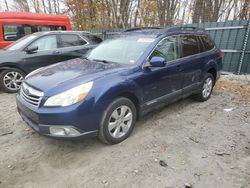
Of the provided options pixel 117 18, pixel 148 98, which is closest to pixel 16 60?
pixel 148 98

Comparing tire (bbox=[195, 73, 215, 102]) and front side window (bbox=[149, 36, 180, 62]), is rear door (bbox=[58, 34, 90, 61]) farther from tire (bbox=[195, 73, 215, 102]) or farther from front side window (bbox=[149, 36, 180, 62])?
tire (bbox=[195, 73, 215, 102])

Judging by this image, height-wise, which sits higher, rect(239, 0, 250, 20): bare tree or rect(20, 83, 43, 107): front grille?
rect(239, 0, 250, 20): bare tree

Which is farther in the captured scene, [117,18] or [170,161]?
[117,18]

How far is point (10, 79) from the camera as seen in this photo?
586 cm

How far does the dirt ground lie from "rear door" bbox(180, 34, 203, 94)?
69 cm

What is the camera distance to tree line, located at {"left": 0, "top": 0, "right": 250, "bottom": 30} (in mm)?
14875

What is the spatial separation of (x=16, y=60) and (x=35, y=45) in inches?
27.5

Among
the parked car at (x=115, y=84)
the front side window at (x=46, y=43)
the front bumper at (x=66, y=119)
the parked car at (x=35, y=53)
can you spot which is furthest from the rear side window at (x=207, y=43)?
the front side window at (x=46, y=43)

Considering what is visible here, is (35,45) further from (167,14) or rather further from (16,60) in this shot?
(167,14)

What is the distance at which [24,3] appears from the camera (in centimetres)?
2488

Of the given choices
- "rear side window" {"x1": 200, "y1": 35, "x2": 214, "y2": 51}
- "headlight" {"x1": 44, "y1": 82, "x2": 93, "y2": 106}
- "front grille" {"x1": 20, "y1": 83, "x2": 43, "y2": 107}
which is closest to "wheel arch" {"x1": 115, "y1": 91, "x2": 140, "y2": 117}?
"headlight" {"x1": 44, "y1": 82, "x2": 93, "y2": 106}

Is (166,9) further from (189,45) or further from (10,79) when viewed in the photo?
(10,79)

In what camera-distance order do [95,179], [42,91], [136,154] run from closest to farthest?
[95,179]
[42,91]
[136,154]

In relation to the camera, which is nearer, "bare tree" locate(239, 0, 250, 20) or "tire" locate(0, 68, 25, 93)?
"tire" locate(0, 68, 25, 93)
